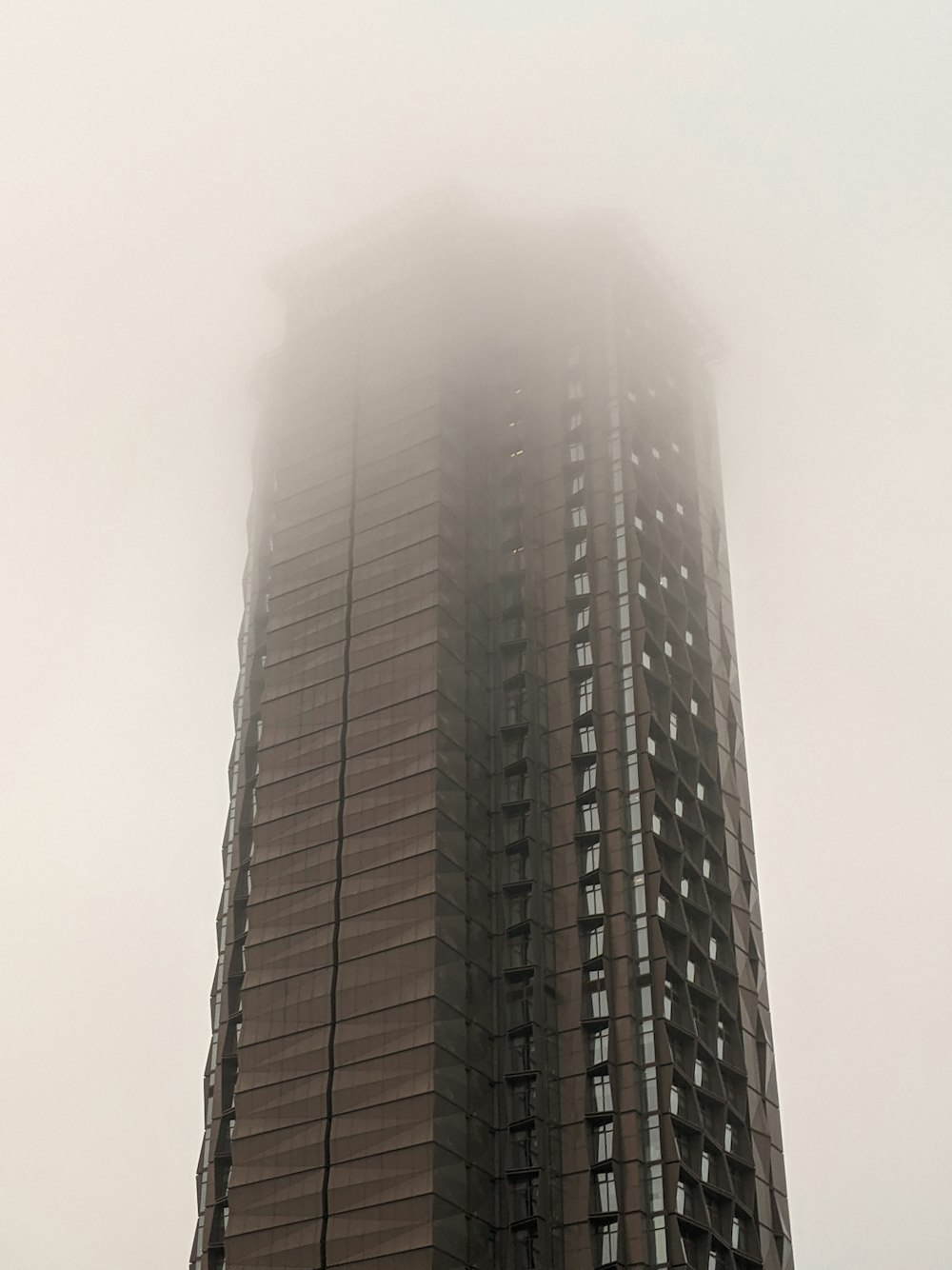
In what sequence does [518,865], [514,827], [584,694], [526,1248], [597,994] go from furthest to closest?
[584,694], [514,827], [518,865], [597,994], [526,1248]

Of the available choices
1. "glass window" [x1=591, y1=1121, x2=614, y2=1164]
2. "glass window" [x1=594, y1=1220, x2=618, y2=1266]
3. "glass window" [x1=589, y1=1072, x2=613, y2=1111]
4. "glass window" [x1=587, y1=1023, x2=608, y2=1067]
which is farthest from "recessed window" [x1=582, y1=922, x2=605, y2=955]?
"glass window" [x1=594, y1=1220, x2=618, y2=1266]

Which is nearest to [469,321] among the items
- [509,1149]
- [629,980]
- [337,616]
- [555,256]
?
[555,256]

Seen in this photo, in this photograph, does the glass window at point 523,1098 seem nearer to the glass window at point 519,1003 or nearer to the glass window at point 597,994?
the glass window at point 519,1003

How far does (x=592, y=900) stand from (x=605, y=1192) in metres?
20.2

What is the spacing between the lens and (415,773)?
12238cm

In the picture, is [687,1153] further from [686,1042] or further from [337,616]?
[337,616]

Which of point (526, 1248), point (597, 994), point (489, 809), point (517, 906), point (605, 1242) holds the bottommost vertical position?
point (526, 1248)

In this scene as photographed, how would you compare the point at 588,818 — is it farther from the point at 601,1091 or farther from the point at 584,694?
the point at 601,1091

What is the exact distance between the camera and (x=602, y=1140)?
110812 mm

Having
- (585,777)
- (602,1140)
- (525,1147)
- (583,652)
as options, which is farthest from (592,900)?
(583,652)

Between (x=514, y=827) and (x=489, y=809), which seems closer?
(x=514, y=827)

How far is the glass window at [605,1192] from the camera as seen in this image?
10812 centimetres

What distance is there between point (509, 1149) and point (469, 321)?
74.3 meters

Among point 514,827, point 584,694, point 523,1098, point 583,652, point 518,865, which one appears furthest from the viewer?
point 583,652
